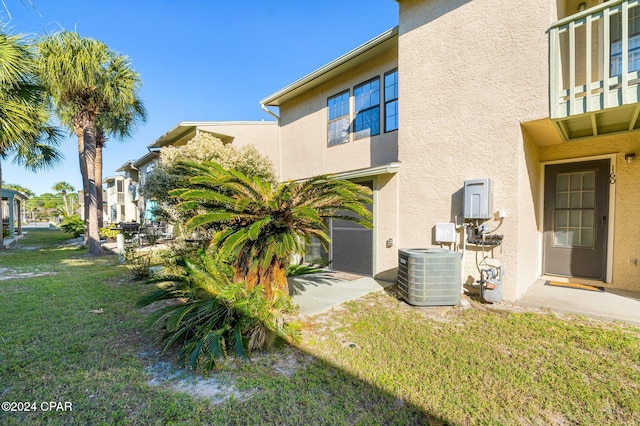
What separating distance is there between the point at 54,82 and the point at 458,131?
13165mm

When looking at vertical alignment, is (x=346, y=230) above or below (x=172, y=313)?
above

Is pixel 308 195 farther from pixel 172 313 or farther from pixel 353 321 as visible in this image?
pixel 172 313

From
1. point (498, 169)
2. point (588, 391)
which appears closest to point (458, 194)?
point (498, 169)

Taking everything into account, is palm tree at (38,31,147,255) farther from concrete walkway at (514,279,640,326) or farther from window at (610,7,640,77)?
window at (610,7,640,77)

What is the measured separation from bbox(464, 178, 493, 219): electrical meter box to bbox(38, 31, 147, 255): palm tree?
12.7 metres

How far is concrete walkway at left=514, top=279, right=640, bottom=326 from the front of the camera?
14.7 feet

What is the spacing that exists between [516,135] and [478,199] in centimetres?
130

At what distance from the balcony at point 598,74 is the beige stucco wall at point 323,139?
11.8 ft

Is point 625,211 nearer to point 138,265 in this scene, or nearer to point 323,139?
point 323,139

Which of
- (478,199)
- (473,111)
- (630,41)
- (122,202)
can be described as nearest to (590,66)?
(473,111)

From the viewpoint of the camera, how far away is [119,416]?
2453 mm

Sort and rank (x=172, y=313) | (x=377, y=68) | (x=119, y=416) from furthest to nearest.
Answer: (x=377, y=68) → (x=172, y=313) → (x=119, y=416)

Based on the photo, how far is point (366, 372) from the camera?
3.07 meters

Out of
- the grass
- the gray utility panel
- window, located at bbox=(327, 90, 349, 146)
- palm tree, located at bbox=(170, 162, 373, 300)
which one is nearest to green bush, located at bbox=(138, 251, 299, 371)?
the grass
